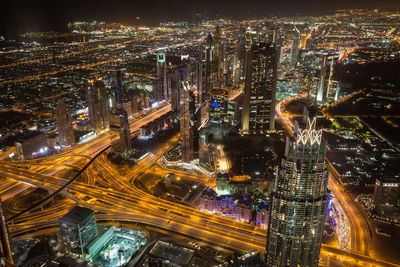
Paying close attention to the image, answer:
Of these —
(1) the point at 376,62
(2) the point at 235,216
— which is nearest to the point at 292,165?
(2) the point at 235,216

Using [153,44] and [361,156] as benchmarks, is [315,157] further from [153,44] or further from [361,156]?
[153,44]

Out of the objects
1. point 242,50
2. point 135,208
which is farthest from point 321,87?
point 135,208

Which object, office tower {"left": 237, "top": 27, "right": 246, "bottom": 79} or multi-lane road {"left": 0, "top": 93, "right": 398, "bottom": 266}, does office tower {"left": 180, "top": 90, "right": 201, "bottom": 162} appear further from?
office tower {"left": 237, "top": 27, "right": 246, "bottom": 79}

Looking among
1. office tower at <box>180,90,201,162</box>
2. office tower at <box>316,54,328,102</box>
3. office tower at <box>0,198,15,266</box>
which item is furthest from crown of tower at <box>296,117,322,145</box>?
office tower at <box>316,54,328,102</box>

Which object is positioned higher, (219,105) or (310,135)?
(310,135)

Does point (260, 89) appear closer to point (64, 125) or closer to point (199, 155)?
point (199, 155)

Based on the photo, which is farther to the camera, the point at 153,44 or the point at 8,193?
the point at 153,44

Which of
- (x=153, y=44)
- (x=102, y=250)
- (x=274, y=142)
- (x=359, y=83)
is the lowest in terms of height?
(x=102, y=250)
